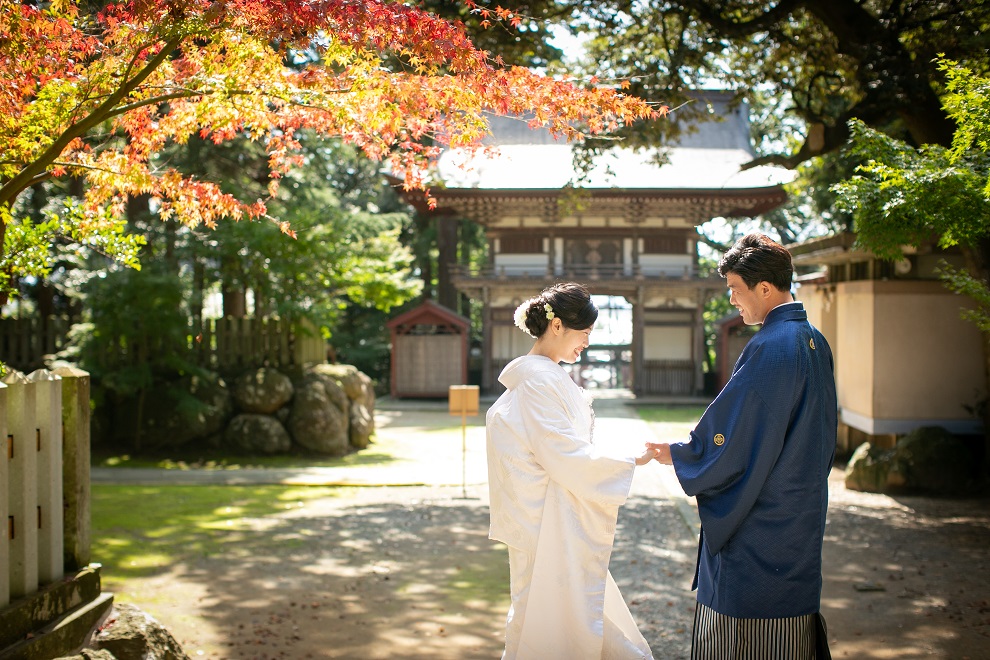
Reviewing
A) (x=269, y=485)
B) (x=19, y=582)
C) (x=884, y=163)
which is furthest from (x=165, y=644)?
(x=269, y=485)

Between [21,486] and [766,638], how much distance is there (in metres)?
3.04

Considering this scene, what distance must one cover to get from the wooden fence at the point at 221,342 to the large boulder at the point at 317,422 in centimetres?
73

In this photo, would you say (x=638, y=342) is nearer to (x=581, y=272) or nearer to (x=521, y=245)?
(x=581, y=272)

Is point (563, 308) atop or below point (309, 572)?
atop

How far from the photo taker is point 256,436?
39.8 ft

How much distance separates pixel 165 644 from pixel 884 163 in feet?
16.7

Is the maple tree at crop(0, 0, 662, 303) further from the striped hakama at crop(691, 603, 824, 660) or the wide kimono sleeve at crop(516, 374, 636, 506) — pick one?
the striped hakama at crop(691, 603, 824, 660)

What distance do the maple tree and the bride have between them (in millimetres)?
1188

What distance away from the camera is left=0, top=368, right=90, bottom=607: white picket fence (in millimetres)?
3699

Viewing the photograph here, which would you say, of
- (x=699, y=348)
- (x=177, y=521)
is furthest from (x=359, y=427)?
(x=699, y=348)

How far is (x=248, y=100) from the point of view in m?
3.97

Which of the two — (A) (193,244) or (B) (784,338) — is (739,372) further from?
(A) (193,244)

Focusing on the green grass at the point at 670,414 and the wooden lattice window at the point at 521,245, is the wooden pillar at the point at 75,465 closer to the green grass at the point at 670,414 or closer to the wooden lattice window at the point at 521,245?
the green grass at the point at 670,414

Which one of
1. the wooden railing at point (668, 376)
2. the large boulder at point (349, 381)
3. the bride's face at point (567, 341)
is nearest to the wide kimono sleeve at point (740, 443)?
the bride's face at point (567, 341)
